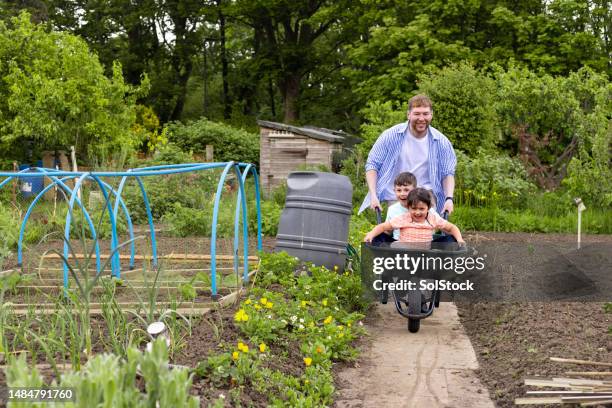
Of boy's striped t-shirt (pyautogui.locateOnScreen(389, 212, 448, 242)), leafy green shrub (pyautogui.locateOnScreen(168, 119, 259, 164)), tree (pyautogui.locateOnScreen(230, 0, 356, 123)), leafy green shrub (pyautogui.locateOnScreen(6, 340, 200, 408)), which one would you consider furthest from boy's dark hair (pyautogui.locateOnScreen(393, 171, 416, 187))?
tree (pyautogui.locateOnScreen(230, 0, 356, 123))

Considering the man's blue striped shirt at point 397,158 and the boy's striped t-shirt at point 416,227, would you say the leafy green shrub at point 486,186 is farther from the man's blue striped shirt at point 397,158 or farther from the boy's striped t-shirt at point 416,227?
the boy's striped t-shirt at point 416,227

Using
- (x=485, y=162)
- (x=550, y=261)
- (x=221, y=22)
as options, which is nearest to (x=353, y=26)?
(x=221, y=22)

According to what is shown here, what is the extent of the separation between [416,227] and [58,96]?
1166 cm

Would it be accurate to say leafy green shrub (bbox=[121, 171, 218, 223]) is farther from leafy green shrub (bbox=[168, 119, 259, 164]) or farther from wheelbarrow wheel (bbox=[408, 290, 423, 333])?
leafy green shrub (bbox=[168, 119, 259, 164])

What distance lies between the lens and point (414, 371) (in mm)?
5031

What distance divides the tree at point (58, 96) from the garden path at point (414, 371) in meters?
10.7

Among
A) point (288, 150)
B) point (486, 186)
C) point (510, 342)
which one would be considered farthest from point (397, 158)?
point (288, 150)

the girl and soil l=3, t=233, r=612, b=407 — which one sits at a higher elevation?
the girl

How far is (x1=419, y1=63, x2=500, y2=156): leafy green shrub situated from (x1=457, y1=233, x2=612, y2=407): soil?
9.41m

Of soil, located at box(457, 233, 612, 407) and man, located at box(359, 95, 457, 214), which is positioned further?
man, located at box(359, 95, 457, 214)

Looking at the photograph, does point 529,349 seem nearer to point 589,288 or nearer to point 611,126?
point 589,288

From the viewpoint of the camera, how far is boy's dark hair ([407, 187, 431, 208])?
232 inches

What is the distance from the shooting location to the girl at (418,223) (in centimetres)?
593

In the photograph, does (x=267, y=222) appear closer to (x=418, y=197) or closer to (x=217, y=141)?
(x=418, y=197)
